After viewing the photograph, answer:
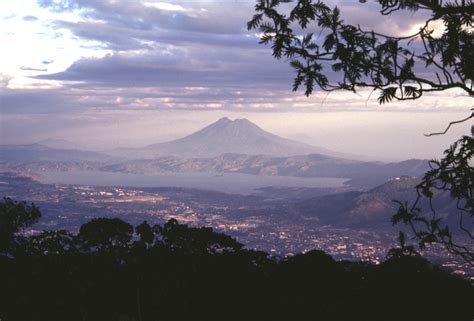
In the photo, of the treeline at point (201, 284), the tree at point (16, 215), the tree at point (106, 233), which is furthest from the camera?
the tree at point (16, 215)

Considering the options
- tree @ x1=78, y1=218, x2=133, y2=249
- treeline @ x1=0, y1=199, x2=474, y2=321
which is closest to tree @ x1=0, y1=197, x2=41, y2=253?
treeline @ x1=0, y1=199, x2=474, y2=321

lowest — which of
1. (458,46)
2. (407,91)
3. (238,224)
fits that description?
(238,224)

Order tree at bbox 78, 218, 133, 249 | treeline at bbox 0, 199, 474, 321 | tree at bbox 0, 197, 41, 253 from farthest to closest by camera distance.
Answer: tree at bbox 0, 197, 41, 253
tree at bbox 78, 218, 133, 249
treeline at bbox 0, 199, 474, 321

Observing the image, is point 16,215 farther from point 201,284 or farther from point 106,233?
point 201,284

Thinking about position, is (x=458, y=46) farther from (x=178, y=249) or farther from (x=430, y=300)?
(x=178, y=249)

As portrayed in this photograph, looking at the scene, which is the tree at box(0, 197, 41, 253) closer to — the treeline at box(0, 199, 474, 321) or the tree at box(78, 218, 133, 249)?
the treeline at box(0, 199, 474, 321)

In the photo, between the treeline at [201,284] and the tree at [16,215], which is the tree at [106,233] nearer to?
the treeline at [201,284]

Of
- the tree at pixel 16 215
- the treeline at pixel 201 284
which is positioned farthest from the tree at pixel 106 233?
the tree at pixel 16 215

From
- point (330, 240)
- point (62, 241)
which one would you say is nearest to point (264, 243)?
point (330, 240)
